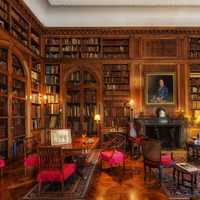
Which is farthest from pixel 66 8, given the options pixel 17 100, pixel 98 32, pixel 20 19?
pixel 17 100

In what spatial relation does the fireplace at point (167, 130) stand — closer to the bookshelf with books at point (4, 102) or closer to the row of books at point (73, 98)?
the row of books at point (73, 98)

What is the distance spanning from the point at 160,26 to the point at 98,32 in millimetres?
2208

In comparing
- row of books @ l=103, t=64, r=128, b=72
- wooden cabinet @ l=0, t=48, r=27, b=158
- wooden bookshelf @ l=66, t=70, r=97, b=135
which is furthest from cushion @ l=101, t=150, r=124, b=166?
row of books @ l=103, t=64, r=128, b=72

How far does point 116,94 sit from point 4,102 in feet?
14.2

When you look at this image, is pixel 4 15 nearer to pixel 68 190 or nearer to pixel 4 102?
pixel 4 102

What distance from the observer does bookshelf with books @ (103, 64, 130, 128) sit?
33.2 feet

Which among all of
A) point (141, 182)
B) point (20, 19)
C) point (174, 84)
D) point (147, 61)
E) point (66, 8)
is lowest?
point (141, 182)

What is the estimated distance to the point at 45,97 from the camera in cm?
1001

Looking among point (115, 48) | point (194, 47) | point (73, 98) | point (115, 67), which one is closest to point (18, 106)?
point (73, 98)

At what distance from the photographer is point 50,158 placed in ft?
15.3

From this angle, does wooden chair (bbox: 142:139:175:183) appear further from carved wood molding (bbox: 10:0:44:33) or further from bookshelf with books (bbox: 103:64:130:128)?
carved wood molding (bbox: 10:0:44:33)

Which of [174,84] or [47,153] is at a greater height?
[174,84]

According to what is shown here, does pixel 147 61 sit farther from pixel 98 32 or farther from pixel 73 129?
A: pixel 73 129

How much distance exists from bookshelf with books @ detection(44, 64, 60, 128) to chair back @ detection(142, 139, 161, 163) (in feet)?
16.3
